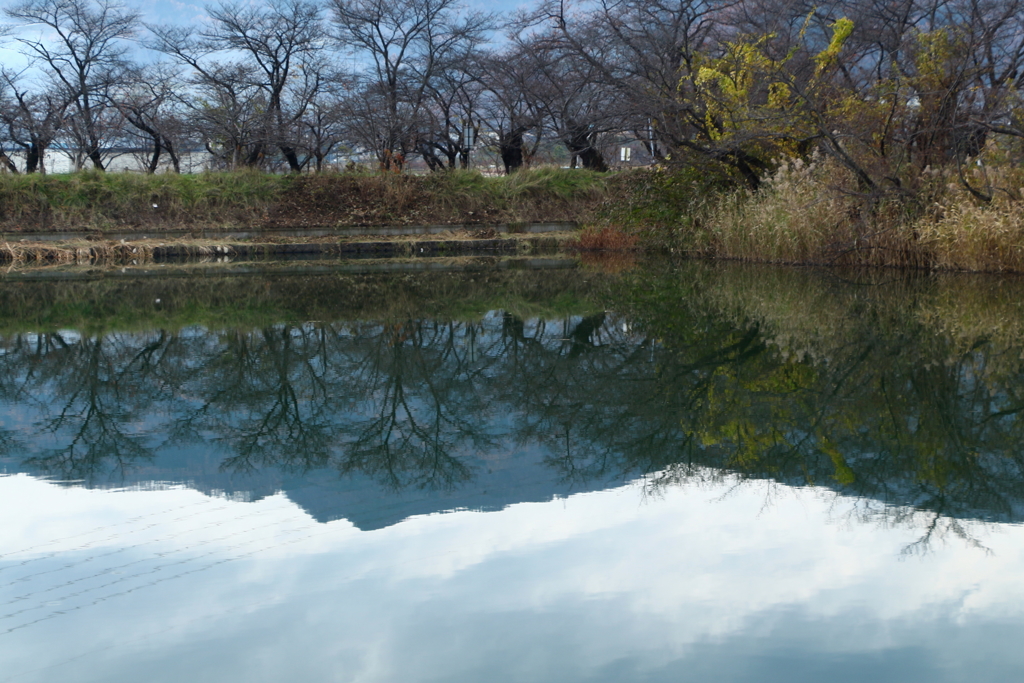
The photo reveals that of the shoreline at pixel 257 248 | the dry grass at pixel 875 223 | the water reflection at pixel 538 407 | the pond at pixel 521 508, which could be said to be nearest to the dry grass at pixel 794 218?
the dry grass at pixel 875 223

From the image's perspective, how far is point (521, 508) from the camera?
10.1 ft

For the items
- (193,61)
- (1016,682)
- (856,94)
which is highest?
(193,61)

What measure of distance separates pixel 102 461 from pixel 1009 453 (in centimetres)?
347

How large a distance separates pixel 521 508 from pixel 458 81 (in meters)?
23.6

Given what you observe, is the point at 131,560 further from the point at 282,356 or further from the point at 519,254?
the point at 519,254

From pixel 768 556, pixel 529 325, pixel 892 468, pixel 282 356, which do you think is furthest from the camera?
pixel 529 325

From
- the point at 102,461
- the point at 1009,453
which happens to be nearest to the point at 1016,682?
the point at 1009,453

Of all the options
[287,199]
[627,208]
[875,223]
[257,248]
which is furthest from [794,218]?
[287,199]

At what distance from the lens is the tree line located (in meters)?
15.3

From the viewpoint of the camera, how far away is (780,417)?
4.10m

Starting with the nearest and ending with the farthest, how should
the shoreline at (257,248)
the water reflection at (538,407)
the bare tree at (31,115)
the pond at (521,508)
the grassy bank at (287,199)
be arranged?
the pond at (521,508), the water reflection at (538,407), the shoreline at (257,248), the grassy bank at (287,199), the bare tree at (31,115)

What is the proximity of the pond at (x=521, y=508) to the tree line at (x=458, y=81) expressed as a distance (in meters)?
9.27

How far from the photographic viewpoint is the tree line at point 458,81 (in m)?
15.3

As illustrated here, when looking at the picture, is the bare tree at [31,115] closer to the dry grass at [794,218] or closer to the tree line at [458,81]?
the tree line at [458,81]
